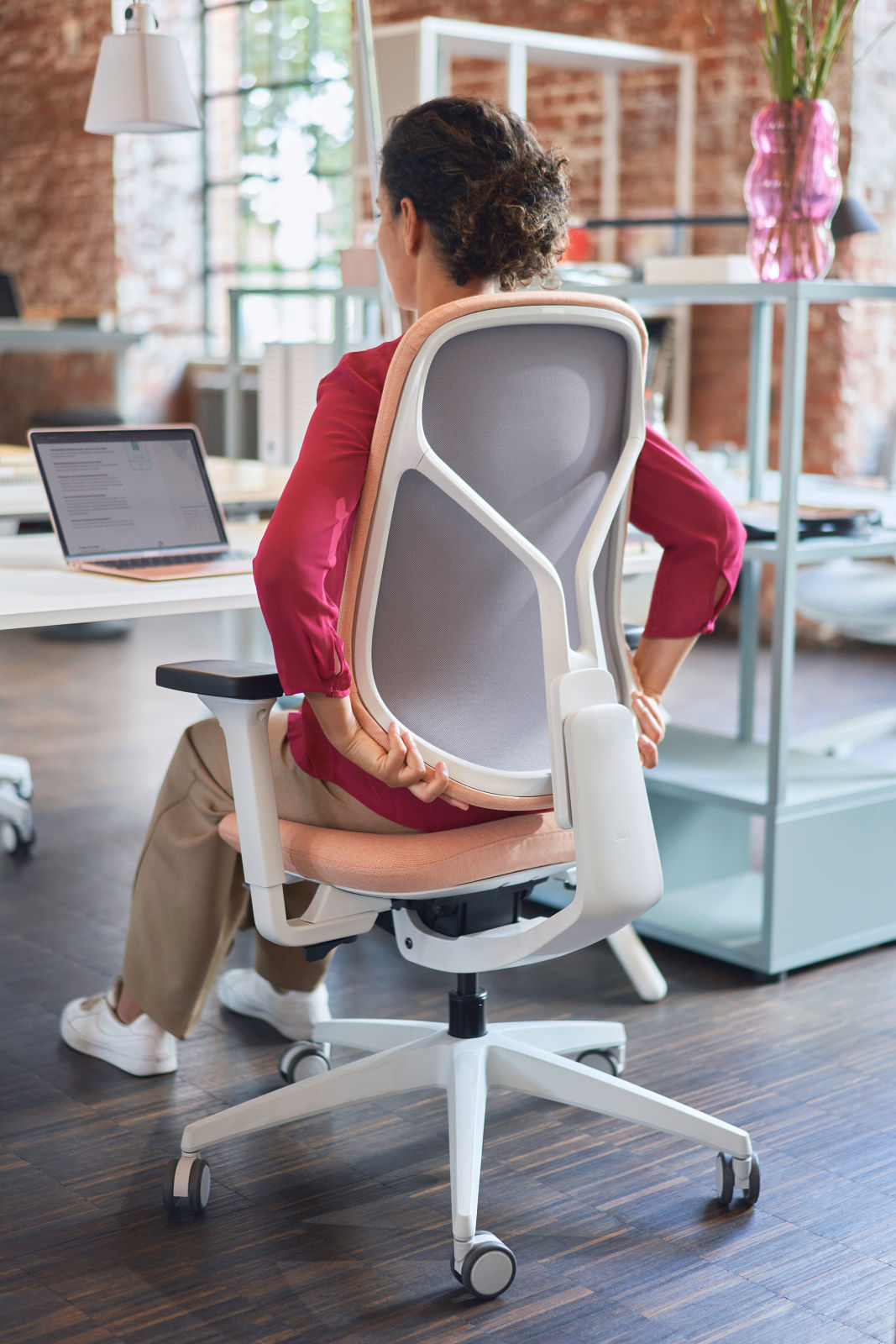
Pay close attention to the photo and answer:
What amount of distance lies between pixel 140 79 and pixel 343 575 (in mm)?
1519

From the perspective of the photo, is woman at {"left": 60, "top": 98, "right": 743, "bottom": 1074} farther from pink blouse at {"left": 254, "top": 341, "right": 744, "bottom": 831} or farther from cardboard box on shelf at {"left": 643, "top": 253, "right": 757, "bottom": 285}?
cardboard box on shelf at {"left": 643, "top": 253, "right": 757, "bottom": 285}

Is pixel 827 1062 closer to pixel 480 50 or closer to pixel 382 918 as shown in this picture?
pixel 382 918

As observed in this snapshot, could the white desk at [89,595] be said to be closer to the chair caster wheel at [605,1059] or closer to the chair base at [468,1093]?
the chair base at [468,1093]

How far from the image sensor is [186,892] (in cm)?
202

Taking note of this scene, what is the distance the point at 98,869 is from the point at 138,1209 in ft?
4.55

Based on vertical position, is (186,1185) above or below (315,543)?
below

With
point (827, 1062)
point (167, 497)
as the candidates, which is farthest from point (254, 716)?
point (827, 1062)

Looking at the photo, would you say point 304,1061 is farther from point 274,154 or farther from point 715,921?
point 274,154

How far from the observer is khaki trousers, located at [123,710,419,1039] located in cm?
197

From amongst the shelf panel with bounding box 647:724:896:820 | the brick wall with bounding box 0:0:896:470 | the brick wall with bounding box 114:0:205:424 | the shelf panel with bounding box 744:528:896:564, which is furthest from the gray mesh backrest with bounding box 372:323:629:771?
the brick wall with bounding box 114:0:205:424

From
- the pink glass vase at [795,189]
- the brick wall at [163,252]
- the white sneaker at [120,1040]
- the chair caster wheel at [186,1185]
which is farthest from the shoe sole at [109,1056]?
the brick wall at [163,252]

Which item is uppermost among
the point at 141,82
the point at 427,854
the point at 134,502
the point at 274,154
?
the point at 274,154

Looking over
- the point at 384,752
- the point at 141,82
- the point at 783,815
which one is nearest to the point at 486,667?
the point at 384,752

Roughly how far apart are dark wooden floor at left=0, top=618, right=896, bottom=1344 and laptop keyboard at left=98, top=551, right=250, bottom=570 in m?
0.73
